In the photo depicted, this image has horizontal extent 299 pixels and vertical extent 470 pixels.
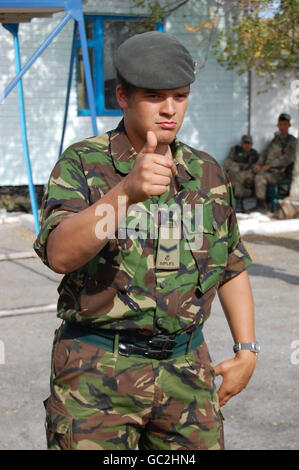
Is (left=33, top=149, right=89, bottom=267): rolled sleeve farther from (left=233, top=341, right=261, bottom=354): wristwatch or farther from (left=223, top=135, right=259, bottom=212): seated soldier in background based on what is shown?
(left=223, top=135, right=259, bottom=212): seated soldier in background

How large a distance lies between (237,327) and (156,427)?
1.43 ft

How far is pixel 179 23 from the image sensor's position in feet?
45.7

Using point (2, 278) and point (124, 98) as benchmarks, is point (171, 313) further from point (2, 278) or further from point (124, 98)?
point (2, 278)

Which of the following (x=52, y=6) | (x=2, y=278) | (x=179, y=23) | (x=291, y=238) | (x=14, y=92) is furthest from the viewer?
(x=179, y=23)

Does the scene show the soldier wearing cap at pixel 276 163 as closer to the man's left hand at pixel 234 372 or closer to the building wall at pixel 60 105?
the building wall at pixel 60 105

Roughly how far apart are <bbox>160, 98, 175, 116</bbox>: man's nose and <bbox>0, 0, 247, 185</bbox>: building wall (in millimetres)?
11412

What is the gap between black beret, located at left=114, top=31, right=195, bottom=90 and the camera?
195 centimetres

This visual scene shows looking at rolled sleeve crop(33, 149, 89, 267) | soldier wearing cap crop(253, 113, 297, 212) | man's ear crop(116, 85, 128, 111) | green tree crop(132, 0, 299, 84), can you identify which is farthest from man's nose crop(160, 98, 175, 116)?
soldier wearing cap crop(253, 113, 297, 212)

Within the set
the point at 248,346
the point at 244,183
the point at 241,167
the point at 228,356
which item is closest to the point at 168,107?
the point at 248,346

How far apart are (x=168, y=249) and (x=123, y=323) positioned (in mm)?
247

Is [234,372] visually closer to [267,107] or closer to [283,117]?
[283,117]

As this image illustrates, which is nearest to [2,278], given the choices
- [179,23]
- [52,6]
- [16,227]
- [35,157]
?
[52,6]

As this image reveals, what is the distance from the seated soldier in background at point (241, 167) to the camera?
13.4m

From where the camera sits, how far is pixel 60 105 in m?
13.4
